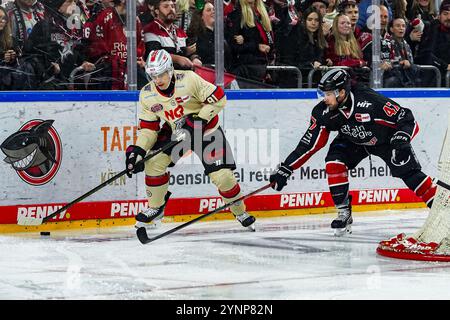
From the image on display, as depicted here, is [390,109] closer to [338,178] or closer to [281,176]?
[338,178]

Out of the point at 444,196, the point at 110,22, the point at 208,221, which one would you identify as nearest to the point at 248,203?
the point at 208,221

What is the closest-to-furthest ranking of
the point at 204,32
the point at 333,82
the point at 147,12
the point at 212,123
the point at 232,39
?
1. the point at 333,82
2. the point at 212,123
3. the point at 147,12
4. the point at 204,32
5. the point at 232,39

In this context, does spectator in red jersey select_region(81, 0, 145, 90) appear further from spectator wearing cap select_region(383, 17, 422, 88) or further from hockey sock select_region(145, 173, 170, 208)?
spectator wearing cap select_region(383, 17, 422, 88)

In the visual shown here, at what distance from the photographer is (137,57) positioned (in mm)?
9648

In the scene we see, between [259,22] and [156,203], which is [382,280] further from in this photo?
[259,22]

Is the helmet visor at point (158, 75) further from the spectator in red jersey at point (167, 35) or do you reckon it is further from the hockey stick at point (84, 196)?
the spectator in red jersey at point (167, 35)

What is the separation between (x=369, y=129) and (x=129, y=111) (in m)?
2.06

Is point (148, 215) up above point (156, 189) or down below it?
below

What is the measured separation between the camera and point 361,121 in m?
8.93

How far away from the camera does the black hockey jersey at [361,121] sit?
890 centimetres

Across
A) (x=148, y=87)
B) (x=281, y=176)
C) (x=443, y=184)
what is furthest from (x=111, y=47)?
(x=443, y=184)

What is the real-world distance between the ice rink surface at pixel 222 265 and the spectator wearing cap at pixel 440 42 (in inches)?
65.9

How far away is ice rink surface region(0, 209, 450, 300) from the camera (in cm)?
671

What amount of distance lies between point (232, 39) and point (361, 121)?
1.63 m
